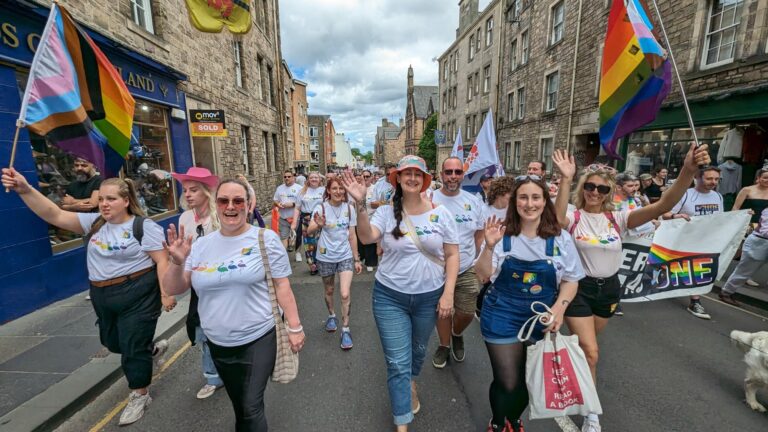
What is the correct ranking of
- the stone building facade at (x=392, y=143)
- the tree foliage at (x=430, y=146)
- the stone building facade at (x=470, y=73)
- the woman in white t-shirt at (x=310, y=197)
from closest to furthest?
the woman in white t-shirt at (x=310, y=197) < the stone building facade at (x=470, y=73) < the tree foliage at (x=430, y=146) < the stone building facade at (x=392, y=143)

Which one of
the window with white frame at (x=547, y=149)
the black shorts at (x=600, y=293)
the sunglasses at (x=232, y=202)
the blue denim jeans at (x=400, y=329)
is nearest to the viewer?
the sunglasses at (x=232, y=202)

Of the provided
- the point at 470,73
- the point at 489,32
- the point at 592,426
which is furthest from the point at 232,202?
the point at 470,73

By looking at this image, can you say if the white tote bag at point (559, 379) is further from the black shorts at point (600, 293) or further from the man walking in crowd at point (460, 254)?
the man walking in crowd at point (460, 254)

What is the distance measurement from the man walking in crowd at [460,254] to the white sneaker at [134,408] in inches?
109

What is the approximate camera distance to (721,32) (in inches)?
333

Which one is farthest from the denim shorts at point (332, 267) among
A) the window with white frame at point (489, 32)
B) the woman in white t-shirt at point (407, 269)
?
the window with white frame at point (489, 32)

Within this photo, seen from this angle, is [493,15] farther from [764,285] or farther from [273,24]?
[764,285]

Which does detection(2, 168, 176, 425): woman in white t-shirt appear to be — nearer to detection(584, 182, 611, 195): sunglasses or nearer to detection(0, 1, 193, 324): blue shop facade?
detection(0, 1, 193, 324): blue shop facade

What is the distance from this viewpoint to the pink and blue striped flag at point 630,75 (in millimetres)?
2883

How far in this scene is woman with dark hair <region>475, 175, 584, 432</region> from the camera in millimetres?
2291

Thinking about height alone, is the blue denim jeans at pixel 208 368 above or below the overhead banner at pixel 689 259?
below

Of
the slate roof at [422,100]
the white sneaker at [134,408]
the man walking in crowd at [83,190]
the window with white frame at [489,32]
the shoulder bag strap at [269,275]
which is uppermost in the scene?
the slate roof at [422,100]

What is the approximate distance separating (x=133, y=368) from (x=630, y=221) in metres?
4.48

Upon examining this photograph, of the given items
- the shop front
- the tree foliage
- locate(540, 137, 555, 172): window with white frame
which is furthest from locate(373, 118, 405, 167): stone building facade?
the shop front
